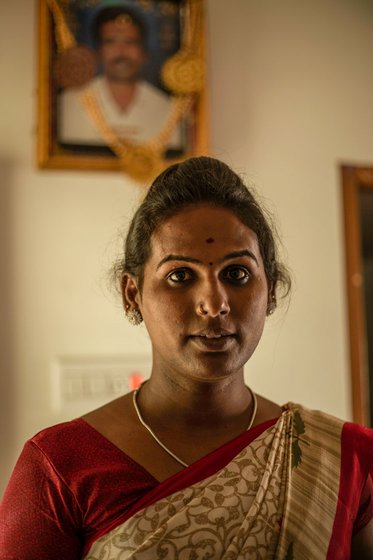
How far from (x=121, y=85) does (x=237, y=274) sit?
45.5 inches

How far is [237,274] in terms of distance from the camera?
109cm

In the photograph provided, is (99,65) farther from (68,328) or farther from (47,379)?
(47,379)

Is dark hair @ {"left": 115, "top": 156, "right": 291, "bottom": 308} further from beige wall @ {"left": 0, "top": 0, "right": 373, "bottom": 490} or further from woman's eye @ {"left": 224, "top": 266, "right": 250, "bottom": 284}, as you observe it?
beige wall @ {"left": 0, "top": 0, "right": 373, "bottom": 490}

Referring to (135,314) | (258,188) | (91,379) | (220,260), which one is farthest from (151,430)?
(258,188)

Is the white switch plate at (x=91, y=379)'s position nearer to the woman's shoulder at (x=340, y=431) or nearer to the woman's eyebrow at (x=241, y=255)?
the woman's shoulder at (x=340, y=431)

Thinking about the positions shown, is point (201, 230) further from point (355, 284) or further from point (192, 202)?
point (355, 284)

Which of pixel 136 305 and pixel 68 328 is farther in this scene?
pixel 68 328

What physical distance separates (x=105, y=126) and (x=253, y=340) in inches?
45.4

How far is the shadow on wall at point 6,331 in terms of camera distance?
188 centimetres

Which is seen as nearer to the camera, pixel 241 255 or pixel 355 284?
pixel 241 255

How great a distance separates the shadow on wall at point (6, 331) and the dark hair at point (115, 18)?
48 cm

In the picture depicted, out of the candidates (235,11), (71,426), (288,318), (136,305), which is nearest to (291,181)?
(288,318)

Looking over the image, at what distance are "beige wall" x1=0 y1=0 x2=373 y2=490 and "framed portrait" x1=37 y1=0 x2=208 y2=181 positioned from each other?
0.22 feet

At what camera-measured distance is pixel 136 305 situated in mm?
1188
